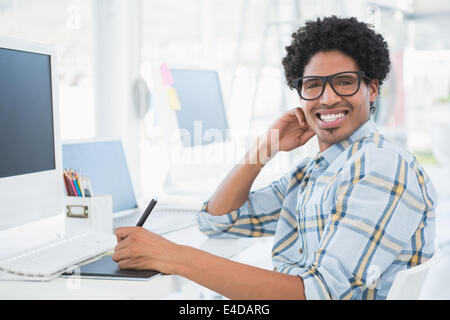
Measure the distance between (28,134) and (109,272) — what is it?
0.41 meters

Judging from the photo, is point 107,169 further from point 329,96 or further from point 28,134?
point 329,96

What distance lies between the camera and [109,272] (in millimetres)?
1082

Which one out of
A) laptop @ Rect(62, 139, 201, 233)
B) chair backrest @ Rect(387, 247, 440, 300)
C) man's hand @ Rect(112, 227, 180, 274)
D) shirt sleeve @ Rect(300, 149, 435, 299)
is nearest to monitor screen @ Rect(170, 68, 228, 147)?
laptop @ Rect(62, 139, 201, 233)

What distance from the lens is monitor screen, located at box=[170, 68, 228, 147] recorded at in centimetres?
200

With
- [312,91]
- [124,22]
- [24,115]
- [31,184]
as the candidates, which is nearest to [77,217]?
[31,184]

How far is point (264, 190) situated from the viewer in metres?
1.53

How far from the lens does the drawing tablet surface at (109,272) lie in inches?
41.5

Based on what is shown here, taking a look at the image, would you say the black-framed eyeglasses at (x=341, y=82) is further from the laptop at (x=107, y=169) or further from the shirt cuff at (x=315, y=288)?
the laptop at (x=107, y=169)

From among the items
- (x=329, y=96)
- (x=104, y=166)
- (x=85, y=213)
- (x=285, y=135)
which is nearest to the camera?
(x=329, y=96)

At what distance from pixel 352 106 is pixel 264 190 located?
39 cm

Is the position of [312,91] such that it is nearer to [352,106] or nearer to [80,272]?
[352,106]

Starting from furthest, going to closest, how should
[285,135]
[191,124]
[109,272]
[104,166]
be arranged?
1. [191,124]
2. [104,166]
3. [285,135]
4. [109,272]

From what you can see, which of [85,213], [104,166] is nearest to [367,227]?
[85,213]

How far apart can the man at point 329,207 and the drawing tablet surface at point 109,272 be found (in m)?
0.02
